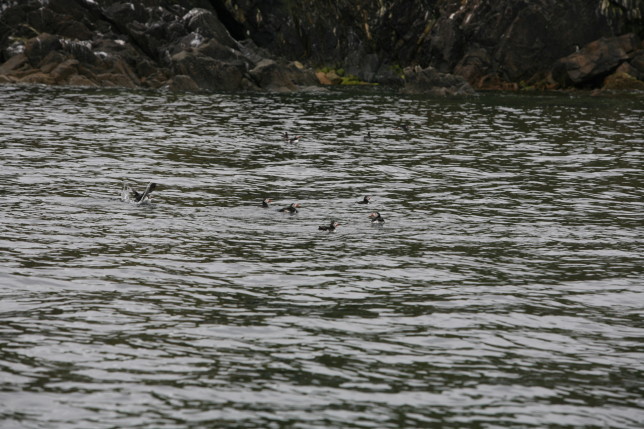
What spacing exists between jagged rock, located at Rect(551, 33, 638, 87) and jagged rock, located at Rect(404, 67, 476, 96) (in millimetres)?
11799

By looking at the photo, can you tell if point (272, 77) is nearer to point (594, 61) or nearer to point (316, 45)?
point (316, 45)

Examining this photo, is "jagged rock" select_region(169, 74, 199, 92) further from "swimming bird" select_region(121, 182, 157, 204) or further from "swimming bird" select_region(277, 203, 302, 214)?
"swimming bird" select_region(277, 203, 302, 214)

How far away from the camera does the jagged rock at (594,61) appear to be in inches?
3260

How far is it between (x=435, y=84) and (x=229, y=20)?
1438 inches

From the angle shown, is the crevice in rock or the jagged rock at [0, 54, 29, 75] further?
the crevice in rock

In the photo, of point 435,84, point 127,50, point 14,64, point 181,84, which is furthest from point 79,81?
point 435,84

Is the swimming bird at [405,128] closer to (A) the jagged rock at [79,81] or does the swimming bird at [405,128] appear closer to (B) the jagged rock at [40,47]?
(A) the jagged rock at [79,81]

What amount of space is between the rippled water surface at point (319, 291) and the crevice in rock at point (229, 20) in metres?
70.8

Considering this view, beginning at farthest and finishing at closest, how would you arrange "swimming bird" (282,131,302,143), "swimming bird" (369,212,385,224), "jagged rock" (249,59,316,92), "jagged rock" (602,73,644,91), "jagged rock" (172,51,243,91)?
1. "jagged rock" (249,59,316,92)
2. "jagged rock" (602,73,644,91)
3. "jagged rock" (172,51,243,91)
4. "swimming bird" (282,131,302,143)
5. "swimming bird" (369,212,385,224)

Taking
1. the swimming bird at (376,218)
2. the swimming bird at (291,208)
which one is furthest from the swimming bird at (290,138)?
the swimming bird at (376,218)

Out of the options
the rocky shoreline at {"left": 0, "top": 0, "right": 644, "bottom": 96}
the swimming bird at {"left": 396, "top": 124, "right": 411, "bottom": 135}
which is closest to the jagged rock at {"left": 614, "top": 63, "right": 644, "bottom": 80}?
the rocky shoreline at {"left": 0, "top": 0, "right": 644, "bottom": 96}

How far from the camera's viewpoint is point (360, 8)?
10556cm

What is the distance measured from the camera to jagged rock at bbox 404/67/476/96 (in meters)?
79.2

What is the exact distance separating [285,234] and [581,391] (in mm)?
11549
